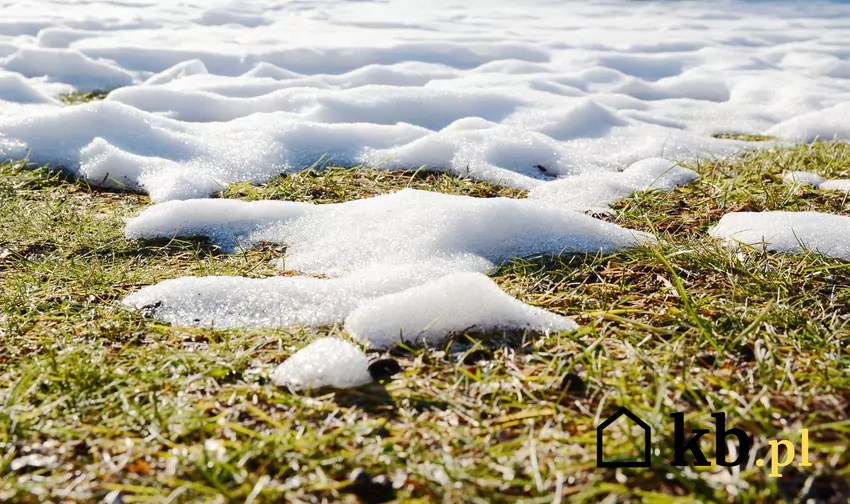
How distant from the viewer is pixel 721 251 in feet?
5.48

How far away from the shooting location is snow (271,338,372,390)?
122 cm

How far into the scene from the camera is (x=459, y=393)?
120cm

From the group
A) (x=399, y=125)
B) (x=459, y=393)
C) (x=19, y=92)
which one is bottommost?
(x=459, y=393)

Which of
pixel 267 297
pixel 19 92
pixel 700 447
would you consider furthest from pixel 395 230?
pixel 19 92

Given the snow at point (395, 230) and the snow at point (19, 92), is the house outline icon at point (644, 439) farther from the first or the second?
the snow at point (19, 92)

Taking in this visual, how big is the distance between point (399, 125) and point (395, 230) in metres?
1.36

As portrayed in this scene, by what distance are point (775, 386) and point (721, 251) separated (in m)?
0.59

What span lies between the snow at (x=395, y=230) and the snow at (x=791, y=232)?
0.27 metres

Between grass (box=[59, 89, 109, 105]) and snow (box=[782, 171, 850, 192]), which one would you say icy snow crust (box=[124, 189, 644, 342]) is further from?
grass (box=[59, 89, 109, 105])

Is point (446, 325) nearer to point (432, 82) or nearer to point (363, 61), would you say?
point (432, 82)

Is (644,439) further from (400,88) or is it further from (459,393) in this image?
(400,88)

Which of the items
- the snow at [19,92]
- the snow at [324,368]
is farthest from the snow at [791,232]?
the snow at [19,92]

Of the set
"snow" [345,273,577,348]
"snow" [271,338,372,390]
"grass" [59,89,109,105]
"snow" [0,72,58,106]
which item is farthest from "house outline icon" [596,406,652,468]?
"grass" [59,89,109,105]

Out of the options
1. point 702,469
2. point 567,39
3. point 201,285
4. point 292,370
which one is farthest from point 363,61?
point 702,469
